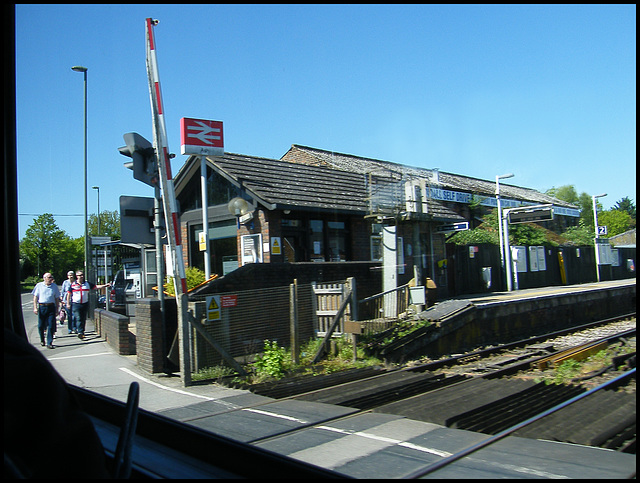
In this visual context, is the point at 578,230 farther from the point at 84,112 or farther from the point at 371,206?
the point at 371,206

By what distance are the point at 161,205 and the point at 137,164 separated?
0.84 m

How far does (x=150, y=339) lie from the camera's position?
25.1 feet

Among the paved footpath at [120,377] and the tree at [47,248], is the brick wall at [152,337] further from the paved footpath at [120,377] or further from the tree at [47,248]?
the tree at [47,248]

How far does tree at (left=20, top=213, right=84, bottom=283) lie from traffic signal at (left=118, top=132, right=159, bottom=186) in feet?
10.2

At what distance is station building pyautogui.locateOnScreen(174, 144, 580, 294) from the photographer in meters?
12.5

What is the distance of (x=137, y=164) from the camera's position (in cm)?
622

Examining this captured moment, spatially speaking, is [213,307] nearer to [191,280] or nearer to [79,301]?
[191,280]

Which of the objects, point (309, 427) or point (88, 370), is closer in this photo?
point (309, 427)

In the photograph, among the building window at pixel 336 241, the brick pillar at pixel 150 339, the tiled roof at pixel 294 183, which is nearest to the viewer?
the brick pillar at pixel 150 339

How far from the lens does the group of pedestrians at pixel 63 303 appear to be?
9016 mm

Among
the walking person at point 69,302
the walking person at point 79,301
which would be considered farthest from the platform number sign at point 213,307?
the walking person at point 69,302

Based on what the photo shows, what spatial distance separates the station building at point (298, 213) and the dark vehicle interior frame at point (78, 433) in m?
9.38

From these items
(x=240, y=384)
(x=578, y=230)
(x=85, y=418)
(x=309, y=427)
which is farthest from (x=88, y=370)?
(x=578, y=230)

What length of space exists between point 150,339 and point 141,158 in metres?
2.81
